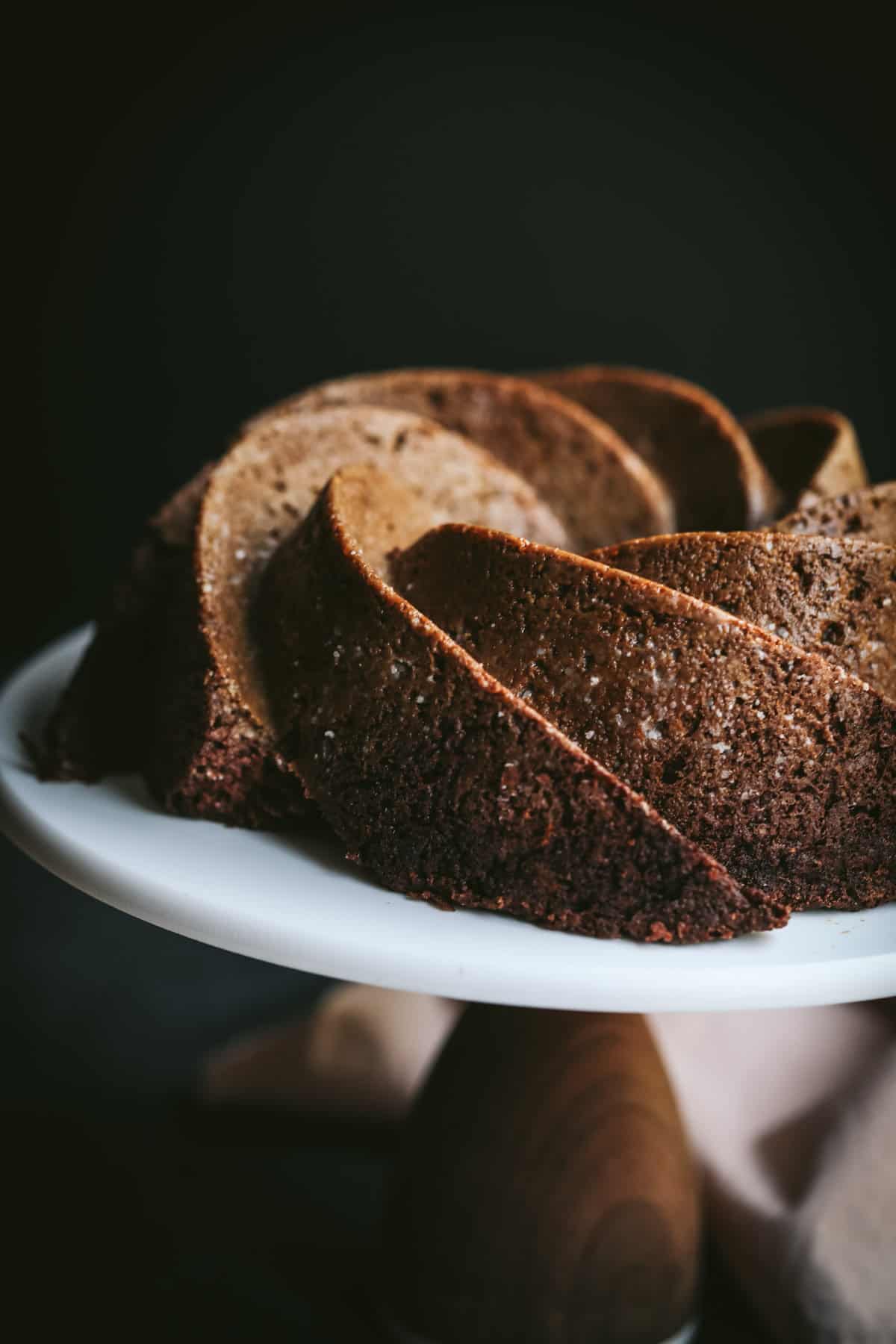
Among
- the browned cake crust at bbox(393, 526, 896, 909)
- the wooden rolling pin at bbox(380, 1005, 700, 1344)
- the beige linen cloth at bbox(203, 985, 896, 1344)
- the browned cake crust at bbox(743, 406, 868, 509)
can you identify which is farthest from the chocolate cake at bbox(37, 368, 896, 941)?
the beige linen cloth at bbox(203, 985, 896, 1344)

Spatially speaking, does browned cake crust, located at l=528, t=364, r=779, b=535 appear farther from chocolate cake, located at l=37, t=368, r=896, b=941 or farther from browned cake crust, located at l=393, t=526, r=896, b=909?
browned cake crust, located at l=393, t=526, r=896, b=909

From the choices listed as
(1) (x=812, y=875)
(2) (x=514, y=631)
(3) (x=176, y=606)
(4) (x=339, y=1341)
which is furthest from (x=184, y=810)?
(4) (x=339, y=1341)

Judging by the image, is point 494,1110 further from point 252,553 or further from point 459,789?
point 252,553

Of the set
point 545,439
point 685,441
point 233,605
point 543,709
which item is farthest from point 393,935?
point 685,441

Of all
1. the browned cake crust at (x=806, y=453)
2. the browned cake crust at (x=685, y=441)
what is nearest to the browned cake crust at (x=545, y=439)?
the browned cake crust at (x=685, y=441)

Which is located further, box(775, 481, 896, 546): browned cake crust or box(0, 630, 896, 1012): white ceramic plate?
box(775, 481, 896, 546): browned cake crust

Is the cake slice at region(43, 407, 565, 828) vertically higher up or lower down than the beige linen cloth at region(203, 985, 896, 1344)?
higher up

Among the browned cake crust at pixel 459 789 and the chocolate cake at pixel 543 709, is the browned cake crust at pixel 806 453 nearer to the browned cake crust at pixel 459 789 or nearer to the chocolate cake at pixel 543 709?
the chocolate cake at pixel 543 709

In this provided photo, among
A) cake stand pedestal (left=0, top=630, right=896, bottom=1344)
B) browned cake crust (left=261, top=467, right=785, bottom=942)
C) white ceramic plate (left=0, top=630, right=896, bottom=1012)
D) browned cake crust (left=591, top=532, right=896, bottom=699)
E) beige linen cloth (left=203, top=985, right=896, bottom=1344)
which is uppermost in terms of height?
browned cake crust (left=591, top=532, right=896, bottom=699)
